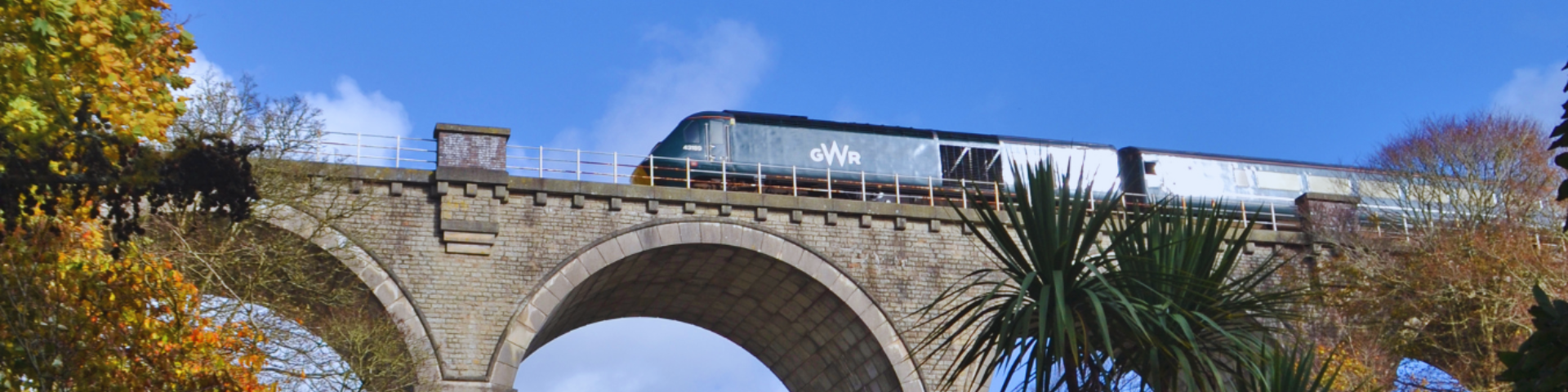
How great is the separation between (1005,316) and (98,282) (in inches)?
298

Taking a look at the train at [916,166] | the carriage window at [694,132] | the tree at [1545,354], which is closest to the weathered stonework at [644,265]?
the train at [916,166]

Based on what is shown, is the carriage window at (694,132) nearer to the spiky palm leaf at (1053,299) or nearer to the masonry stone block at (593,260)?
the masonry stone block at (593,260)

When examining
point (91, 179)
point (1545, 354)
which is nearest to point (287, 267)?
point (91, 179)

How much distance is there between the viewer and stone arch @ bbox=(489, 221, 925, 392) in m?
23.1

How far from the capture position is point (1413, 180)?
96.8 ft

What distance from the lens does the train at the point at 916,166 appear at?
93.9 ft

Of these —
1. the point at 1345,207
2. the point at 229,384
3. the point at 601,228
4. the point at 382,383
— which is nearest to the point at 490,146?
the point at 601,228

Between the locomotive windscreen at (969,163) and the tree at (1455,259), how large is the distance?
706cm

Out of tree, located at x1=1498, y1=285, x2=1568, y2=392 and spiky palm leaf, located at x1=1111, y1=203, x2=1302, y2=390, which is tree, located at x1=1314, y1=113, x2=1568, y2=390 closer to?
spiky palm leaf, located at x1=1111, y1=203, x2=1302, y2=390

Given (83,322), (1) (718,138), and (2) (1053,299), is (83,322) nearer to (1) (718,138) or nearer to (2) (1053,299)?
(2) (1053,299)

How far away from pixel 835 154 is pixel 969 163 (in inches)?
133

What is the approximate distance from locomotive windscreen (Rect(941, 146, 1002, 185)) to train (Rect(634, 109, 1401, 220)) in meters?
0.02

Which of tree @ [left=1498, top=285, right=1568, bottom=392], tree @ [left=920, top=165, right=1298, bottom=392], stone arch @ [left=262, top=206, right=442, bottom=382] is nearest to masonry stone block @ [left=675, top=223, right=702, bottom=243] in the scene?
stone arch @ [left=262, top=206, right=442, bottom=382]

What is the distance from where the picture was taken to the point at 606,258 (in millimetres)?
23406
